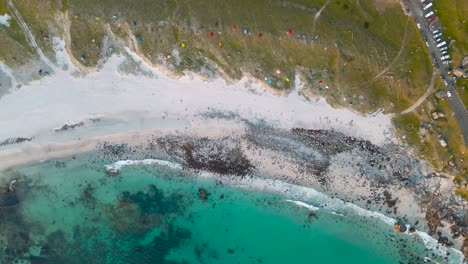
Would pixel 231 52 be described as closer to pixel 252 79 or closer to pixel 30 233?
pixel 252 79

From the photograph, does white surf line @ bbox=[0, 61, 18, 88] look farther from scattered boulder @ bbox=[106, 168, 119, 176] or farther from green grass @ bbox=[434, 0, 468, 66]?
green grass @ bbox=[434, 0, 468, 66]

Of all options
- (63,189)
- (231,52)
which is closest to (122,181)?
(63,189)

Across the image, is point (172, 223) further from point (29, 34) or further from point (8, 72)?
point (29, 34)

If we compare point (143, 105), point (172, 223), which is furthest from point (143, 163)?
point (172, 223)

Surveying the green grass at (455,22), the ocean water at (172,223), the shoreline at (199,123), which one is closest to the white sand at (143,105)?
the shoreline at (199,123)

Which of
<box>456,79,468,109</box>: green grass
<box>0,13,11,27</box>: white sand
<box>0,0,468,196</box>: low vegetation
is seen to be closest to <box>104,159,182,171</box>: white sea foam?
<box>0,0,468,196</box>: low vegetation

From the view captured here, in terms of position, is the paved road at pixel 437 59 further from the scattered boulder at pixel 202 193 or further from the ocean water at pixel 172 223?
the scattered boulder at pixel 202 193
